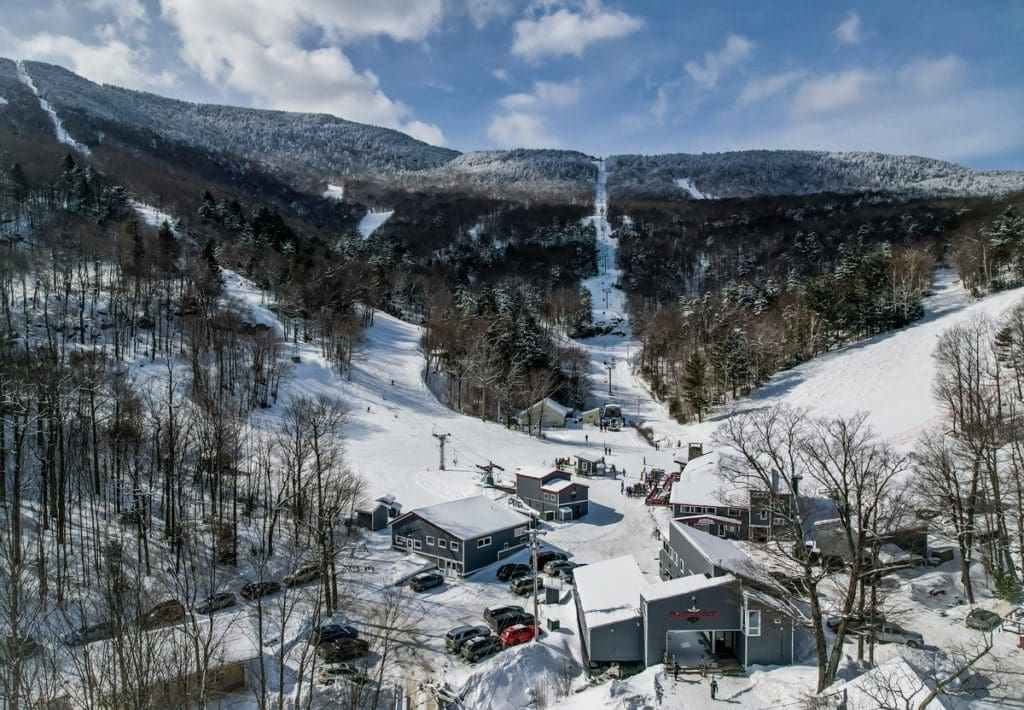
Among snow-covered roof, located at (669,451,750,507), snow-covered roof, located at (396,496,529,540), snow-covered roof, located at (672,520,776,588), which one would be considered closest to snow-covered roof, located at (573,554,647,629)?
snow-covered roof, located at (672,520,776,588)

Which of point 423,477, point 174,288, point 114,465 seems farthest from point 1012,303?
point 174,288

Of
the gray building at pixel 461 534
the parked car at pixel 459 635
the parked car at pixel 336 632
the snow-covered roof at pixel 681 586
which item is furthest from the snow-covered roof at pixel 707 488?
the parked car at pixel 336 632

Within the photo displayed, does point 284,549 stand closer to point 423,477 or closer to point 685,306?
point 423,477

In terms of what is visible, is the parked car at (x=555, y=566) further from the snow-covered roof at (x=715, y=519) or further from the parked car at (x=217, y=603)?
the parked car at (x=217, y=603)

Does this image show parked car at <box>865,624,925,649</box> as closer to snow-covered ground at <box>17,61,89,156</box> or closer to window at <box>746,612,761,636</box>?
window at <box>746,612,761,636</box>

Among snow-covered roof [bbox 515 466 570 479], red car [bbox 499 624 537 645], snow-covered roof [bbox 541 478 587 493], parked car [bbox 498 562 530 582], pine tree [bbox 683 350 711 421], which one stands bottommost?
parked car [bbox 498 562 530 582]

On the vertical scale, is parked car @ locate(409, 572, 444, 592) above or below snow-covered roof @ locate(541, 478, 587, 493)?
below

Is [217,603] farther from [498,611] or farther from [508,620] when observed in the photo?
[508,620]

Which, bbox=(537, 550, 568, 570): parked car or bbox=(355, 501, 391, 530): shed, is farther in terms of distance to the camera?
bbox=(355, 501, 391, 530): shed
